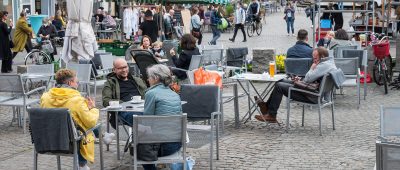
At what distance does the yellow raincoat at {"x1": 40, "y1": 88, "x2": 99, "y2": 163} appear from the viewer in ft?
25.4

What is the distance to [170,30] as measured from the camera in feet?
102

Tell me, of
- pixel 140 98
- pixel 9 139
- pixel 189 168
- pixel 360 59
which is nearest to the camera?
pixel 189 168

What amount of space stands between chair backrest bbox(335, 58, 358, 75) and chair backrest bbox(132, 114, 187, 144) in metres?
6.80

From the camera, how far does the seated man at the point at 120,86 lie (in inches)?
369

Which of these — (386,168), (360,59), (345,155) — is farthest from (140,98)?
(360,59)

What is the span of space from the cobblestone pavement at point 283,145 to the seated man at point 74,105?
1.27 meters

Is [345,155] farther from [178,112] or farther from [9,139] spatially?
[9,139]

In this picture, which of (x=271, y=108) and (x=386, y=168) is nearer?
(x=386, y=168)

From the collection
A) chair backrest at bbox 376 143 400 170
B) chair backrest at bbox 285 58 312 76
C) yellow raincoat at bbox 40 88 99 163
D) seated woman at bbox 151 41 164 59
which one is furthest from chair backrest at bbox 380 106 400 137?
seated woman at bbox 151 41 164 59

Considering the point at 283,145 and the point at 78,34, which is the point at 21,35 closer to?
the point at 78,34

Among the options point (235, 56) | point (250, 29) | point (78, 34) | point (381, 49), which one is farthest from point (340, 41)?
point (250, 29)

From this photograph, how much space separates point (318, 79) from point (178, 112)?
3.88m

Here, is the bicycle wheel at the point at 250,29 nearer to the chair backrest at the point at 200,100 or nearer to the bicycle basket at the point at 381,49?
the bicycle basket at the point at 381,49

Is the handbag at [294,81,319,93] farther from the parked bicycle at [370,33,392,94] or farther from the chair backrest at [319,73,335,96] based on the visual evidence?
the parked bicycle at [370,33,392,94]
